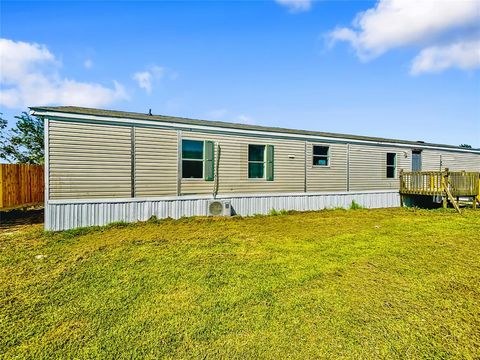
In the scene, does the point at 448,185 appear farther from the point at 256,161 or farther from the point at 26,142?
the point at 26,142

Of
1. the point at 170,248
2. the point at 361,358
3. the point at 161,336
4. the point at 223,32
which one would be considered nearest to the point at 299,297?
the point at 361,358

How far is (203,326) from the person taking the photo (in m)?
3.06

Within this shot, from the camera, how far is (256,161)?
1034 cm

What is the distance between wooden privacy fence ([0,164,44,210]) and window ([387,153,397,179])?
16.2 metres

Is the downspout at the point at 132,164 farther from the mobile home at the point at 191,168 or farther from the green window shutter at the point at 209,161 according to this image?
the green window shutter at the point at 209,161

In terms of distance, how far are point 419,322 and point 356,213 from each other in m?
8.22

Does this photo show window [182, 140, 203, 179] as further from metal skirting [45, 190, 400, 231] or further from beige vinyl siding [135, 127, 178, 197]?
metal skirting [45, 190, 400, 231]

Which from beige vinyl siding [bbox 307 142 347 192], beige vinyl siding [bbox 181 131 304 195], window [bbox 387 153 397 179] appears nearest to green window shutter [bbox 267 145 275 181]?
beige vinyl siding [bbox 181 131 304 195]

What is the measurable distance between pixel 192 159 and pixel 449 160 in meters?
14.8

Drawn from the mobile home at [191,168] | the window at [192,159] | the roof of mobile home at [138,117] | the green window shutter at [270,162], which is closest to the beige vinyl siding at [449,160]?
the mobile home at [191,168]

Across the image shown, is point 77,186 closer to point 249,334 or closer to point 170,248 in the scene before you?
point 170,248

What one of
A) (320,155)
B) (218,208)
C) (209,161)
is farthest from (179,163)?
(320,155)

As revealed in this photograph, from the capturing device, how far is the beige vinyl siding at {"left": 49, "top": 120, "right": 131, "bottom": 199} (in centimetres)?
724

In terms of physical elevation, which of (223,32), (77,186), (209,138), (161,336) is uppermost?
(223,32)
